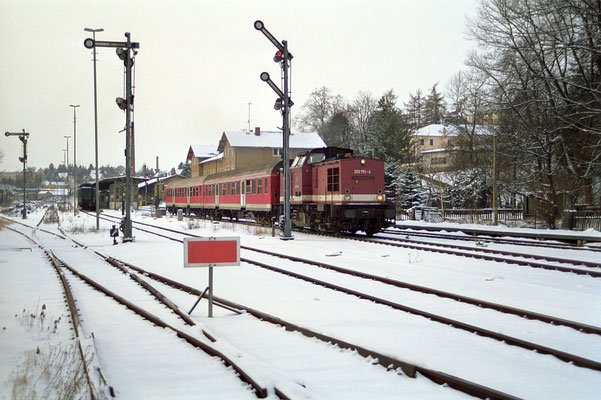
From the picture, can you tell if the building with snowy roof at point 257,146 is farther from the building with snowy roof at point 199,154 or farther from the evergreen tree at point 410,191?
the evergreen tree at point 410,191

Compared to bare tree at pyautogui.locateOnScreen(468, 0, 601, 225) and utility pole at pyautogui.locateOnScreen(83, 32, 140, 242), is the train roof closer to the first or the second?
utility pole at pyautogui.locateOnScreen(83, 32, 140, 242)

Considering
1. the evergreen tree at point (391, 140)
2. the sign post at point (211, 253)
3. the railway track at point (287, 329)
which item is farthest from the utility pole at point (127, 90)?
the evergreen tree at point (391, 140)

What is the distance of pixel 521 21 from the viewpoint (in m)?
23.0

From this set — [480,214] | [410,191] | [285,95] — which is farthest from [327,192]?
[410,191]

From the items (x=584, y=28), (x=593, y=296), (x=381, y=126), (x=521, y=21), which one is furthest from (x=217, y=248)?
(x=381, y=126)

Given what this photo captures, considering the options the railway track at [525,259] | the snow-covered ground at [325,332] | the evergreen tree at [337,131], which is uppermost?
the evergreen tree at [337,131]

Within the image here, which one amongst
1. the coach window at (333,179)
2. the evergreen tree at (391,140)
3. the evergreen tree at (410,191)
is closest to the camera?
the coach window at (333,179)

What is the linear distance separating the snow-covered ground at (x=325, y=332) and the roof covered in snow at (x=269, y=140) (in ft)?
177

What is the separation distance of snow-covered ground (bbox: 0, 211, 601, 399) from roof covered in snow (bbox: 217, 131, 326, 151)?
53.8 metres

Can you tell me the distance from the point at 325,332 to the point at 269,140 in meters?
63.0

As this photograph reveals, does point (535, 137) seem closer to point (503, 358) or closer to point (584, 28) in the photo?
point (584, 28)

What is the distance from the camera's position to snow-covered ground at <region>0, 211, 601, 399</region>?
176 inches

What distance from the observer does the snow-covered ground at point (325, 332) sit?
4461 mm

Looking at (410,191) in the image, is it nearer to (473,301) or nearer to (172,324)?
(473,301)
